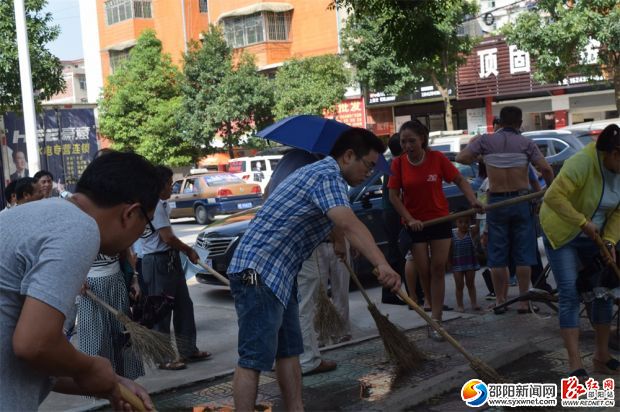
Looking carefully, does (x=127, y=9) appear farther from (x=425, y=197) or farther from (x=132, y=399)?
(x=132, y=399)

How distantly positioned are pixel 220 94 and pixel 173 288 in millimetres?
25348

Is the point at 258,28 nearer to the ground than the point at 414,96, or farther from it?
farther from it

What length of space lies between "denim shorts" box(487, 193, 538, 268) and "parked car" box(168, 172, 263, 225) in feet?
48.9

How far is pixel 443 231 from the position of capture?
709 centimetres

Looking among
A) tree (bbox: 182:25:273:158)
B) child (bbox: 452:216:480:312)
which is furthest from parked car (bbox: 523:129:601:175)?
tree (bbox: 182:25:273:158)

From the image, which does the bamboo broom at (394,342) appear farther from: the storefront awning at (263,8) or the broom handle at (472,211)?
the storefront awning at (263,8)

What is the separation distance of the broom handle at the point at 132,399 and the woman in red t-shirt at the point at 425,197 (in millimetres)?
4633

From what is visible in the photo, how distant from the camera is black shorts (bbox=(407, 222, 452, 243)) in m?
7.06

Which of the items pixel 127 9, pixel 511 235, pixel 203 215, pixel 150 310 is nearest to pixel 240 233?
pixel 511 235

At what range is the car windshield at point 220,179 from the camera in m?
23.3

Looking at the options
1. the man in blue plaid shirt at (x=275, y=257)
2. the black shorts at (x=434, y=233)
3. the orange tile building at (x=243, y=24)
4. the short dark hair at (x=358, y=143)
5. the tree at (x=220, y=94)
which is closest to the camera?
the man in blue plaid shirt at (x=275, y=257)

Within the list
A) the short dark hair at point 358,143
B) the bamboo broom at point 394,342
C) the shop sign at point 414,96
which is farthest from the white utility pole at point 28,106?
the shop sign at point 414,96

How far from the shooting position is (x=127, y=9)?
45.4m

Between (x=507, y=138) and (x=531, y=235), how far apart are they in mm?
946
